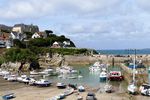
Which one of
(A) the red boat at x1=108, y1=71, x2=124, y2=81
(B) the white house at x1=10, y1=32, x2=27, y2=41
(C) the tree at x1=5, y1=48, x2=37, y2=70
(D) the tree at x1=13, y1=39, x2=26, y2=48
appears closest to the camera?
(A) the red boat at x1=108, y1=71, x2=124, y2=81

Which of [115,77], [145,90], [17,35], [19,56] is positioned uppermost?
[17,35]

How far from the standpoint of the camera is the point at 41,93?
53.6 m

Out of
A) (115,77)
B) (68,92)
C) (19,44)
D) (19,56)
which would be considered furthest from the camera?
(19,44)

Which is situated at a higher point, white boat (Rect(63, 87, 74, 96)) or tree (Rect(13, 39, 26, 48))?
tree (Rect(13, 39, 26, 48))

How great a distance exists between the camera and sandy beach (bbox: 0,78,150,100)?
48.9 metres

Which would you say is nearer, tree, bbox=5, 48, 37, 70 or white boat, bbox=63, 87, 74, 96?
white boat, bbox=63, 87, 74, 96

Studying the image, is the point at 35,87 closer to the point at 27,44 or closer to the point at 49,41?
the point at 27,44

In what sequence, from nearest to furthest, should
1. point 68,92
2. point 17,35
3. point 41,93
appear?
point 68,92 < point 41,93 < point 17,35

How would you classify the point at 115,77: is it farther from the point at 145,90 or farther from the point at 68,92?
the point at 68,92

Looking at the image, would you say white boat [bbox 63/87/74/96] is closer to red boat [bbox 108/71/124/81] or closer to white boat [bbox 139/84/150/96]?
white boat [bbox 139/84/150/96]

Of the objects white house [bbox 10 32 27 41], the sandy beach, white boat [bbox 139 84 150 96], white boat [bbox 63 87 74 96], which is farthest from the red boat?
white house [bbox 10 32 27 41]

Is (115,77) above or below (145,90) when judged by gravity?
above

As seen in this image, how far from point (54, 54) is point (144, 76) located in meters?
67.6

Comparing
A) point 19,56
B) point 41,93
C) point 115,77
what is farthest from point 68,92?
point 19,56
